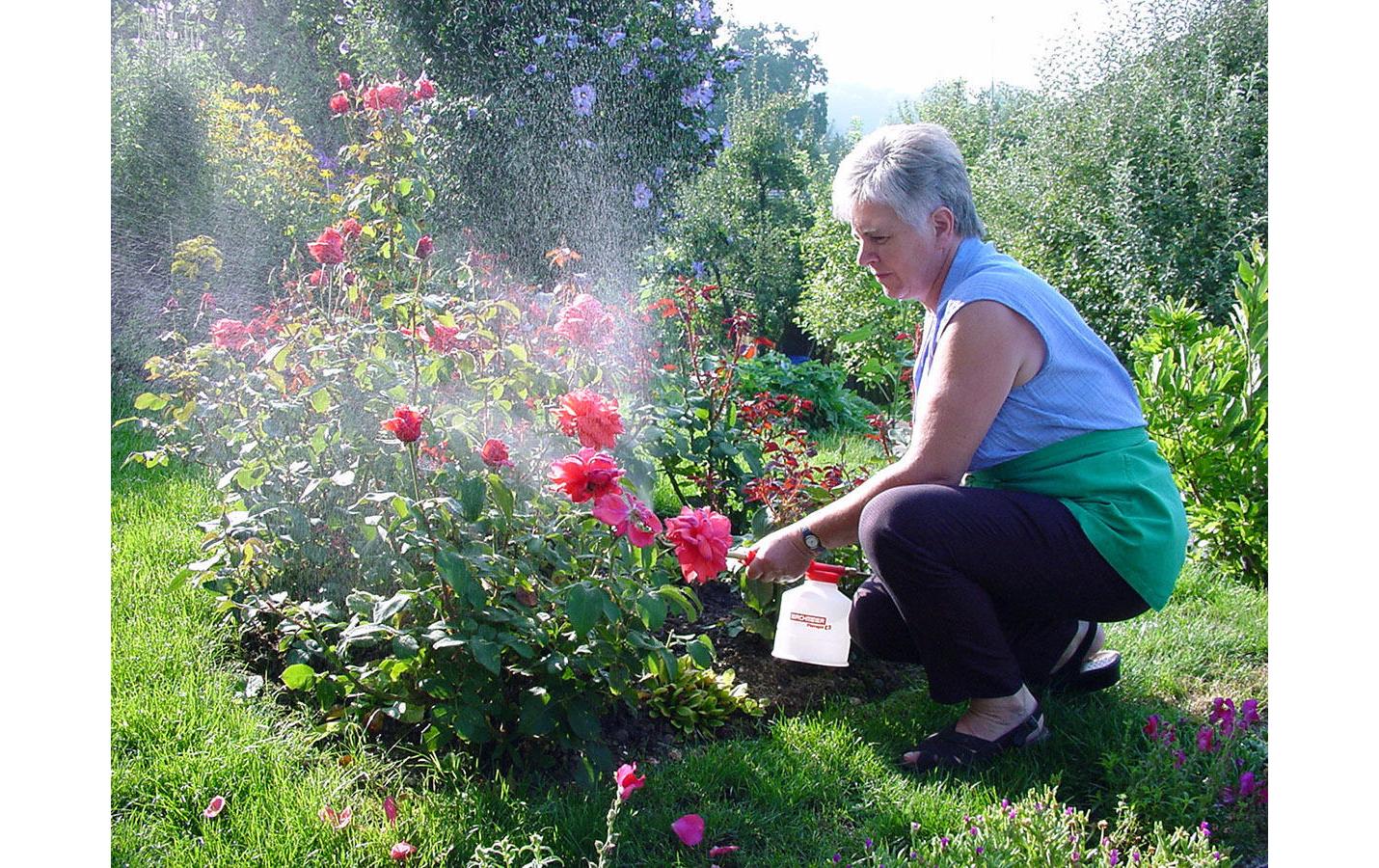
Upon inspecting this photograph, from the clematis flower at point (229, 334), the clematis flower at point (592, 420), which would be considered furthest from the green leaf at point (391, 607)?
the clematis flower at point (229, 334)

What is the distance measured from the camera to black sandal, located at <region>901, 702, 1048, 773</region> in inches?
70.3

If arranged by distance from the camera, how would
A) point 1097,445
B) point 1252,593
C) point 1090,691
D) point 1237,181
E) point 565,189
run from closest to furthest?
point 1097,445 → point 1090,691 → point 1252,593 → point 565,189 → point 1237,181

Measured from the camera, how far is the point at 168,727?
1.81 metres

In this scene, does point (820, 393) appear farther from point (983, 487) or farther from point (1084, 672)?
point (983, 487)

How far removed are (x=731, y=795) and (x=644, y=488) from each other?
880 mm

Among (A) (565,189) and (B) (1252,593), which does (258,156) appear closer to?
(A) (565,189)

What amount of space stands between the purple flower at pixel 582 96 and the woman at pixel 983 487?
2600 millimetres

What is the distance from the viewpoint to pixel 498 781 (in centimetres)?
168

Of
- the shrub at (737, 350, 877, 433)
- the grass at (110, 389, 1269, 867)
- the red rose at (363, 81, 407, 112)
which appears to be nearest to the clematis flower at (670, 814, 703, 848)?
the grass at (110, 389, 1269, 867)

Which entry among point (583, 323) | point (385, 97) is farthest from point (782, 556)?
point (385, 97)

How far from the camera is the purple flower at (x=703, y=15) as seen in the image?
164 inches

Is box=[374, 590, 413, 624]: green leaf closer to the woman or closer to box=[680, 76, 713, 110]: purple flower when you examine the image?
the woman

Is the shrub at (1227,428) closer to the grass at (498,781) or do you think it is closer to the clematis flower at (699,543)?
the grass at (498,781)

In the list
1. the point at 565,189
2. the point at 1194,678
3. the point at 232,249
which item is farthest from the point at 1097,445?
the point at 232,249
